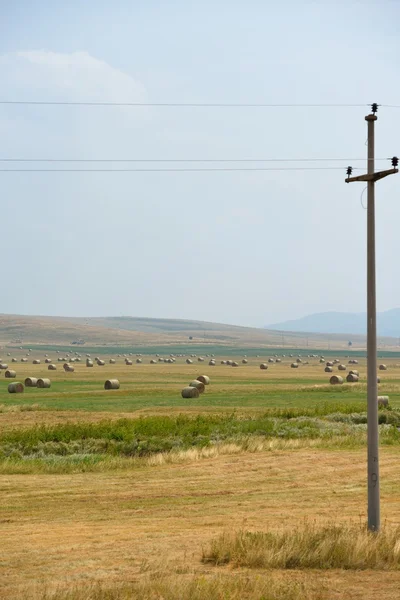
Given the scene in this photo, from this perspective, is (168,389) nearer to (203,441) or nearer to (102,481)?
(203,441)

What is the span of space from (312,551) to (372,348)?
161 inches

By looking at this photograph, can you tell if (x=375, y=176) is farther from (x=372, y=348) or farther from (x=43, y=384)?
(x=43, y=384)

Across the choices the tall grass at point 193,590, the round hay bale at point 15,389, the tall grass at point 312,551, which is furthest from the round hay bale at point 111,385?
the tall grass at point 193,590

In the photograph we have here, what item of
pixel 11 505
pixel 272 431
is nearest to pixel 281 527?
pixel 11 505

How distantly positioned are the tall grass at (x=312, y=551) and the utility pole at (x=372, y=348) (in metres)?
0.73

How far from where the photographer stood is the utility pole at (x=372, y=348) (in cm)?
1784

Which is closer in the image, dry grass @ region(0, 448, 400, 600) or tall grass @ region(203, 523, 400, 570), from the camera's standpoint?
dry grass @ region(0, 448, 400, 600)

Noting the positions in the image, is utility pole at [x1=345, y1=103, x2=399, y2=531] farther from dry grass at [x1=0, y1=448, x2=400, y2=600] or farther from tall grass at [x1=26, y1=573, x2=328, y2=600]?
tall grass at [x1=26, y1=573, x2=328, y2=600]

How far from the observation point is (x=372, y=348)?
58.7ft

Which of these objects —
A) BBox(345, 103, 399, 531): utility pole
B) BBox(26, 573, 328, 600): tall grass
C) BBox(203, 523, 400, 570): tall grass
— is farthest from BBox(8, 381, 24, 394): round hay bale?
BBox(26, 573, 328, 600): tall grass

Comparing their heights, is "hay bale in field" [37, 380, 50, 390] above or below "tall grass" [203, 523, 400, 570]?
above

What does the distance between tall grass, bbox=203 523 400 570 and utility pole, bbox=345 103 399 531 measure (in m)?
0.73

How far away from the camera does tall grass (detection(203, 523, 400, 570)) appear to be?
16969mm

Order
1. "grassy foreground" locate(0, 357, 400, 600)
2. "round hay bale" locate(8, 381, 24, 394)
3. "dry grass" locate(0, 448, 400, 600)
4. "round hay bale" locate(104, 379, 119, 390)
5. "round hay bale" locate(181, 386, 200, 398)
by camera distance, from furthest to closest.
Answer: "round hay bale" locate(104, 379, 119, 390) < "round hay bale" locate(8, 381, 24, 394) < "round hay bale" locate(181, 386, 200, 398) < "dry grass" locate(0, 448, 400, 600) < "grassy foreground" locate(0, 357, 400, 600)
